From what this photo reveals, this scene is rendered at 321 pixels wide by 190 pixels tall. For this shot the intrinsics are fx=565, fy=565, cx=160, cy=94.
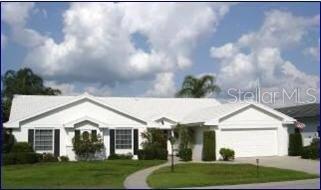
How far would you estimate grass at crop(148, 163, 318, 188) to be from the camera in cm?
2069

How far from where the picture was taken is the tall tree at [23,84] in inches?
2366

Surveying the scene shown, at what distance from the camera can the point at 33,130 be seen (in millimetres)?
36125

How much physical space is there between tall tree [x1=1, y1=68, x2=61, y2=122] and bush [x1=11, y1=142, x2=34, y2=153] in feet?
86.8

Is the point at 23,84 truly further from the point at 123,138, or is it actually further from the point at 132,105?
the point at 123,138

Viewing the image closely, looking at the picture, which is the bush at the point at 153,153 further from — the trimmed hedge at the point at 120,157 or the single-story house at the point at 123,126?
the single-story house at the point at 123,126

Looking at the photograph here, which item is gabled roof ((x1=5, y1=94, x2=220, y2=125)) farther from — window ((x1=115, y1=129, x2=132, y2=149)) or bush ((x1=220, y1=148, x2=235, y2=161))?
bush ((x1=220, y1=148, x2=235, y2=161))

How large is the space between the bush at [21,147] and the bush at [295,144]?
16670 millimetres

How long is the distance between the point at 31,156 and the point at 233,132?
12.8 m

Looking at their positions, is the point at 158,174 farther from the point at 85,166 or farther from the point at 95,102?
the point at 95,102

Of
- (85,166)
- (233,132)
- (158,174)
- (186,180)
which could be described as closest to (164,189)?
(186,180)

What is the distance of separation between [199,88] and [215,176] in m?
33.1

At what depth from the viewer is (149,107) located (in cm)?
4469

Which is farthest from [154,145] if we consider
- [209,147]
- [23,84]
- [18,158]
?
[23,84]

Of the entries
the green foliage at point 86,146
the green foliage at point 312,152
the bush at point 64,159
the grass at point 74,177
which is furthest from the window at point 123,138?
the green foliage at point 312,152
